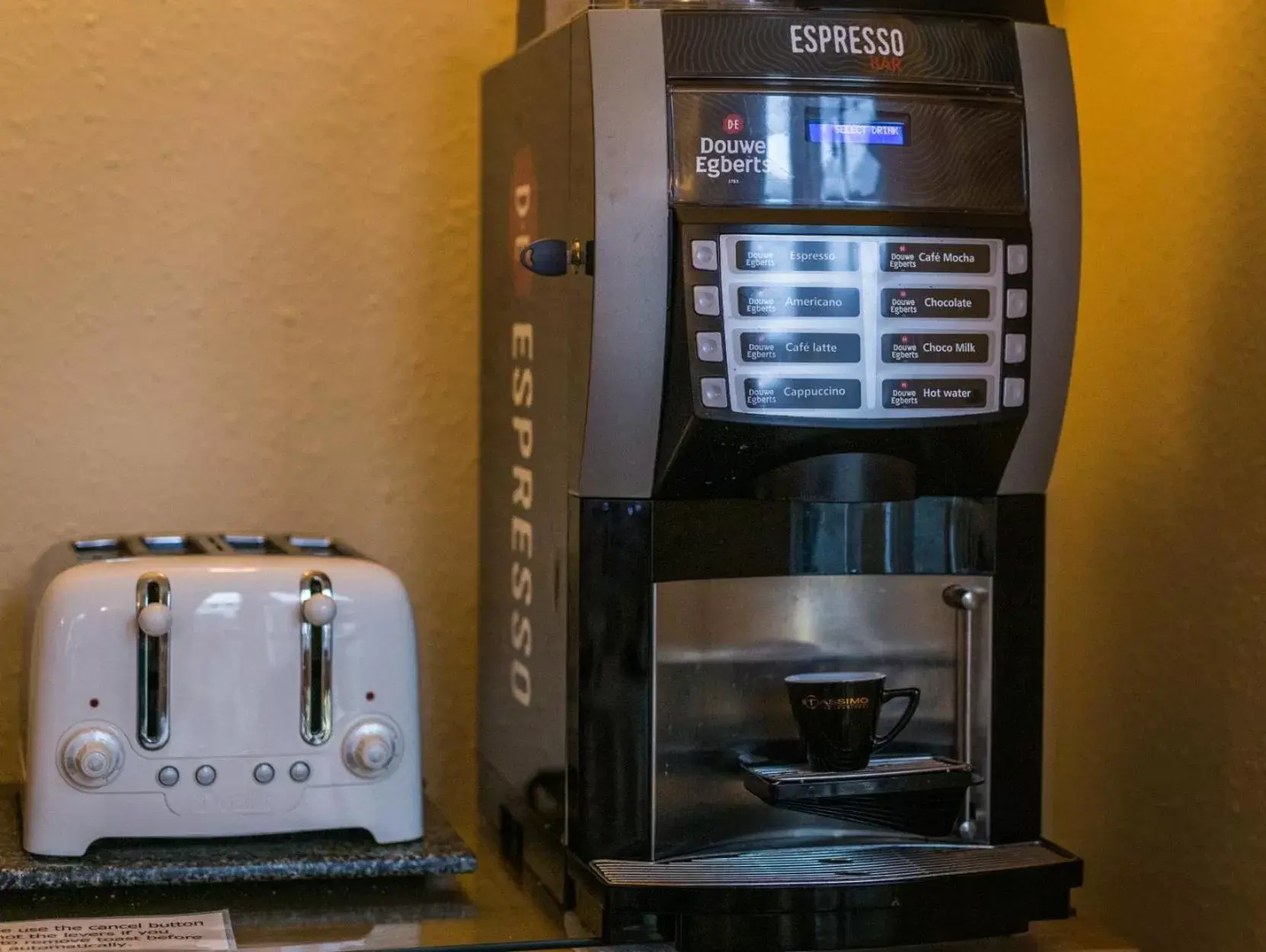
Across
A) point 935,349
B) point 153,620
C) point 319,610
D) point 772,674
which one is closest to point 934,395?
point 935,349

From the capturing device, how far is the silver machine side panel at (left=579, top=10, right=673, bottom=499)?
1062 millimetres

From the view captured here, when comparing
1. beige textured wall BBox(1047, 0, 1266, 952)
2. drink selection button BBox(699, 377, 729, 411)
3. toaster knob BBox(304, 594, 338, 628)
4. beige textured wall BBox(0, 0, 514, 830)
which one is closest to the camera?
drink selection button BBox(699, 377, 729, 411)

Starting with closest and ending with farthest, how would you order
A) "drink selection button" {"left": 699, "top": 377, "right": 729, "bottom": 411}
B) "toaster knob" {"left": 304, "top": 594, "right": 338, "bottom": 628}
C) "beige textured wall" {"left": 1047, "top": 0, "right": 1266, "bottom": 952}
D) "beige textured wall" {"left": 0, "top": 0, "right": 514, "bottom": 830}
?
"drink selection button" {"left": 699, "top": 377, "right": 729, "bottom": 411}
"toaster knob" {"left": 304, "top": 594, "right": 338, "bottom": 628}
"beige textured wall" {"left": 1047, "top": 0, "right": 1266, "bottom": 952}
"beige textured wall" {"left": 0, "top": 0, "right": 514, "bottom": 830}

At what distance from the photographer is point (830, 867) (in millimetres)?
1115

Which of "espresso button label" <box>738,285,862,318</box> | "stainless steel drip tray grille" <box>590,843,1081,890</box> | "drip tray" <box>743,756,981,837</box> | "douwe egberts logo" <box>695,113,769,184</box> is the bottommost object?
"stainless steel drip tray grille" <box>590,843,1081,890</box>

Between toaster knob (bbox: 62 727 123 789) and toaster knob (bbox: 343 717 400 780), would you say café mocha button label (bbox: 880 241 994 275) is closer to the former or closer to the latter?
toaster knob (bbox: 343 717 400 780)

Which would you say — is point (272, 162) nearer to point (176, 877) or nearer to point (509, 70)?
point (509, 70)

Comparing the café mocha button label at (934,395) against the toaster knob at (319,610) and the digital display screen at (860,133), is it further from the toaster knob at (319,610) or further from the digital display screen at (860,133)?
the toaster knob at (319,610)

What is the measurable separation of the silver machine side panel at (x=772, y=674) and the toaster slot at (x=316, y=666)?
0.25 metres

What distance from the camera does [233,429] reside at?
1.47 m

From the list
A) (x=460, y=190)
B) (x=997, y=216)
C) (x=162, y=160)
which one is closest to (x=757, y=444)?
(x=997, y=216)

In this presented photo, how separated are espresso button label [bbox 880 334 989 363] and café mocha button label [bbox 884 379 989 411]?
0.01 meters

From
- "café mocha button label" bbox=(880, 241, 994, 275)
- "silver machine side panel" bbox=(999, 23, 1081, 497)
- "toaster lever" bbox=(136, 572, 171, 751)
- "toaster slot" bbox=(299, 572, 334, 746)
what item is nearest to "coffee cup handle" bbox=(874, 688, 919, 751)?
"silver machine side panel" bbox=(999, 23, 1081, 497)

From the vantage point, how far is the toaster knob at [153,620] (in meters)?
1.12
